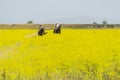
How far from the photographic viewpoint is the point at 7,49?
996 inches

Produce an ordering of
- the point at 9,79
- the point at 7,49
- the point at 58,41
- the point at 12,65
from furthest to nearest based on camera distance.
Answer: the point at 58,41 < the point at 7,49 < the point at 12,65 < the point at 9,79

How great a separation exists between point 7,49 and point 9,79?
9349mm

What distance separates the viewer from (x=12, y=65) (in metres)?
18.0

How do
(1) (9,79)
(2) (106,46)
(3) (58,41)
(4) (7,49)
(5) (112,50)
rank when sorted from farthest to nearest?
(3) (58,41) → (4) (7,49) → (2) (106,46) → (5) (112,50) → (1) (9,79)

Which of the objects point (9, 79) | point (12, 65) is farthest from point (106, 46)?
point (9, 79)

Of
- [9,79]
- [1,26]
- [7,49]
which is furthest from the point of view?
[1,26]

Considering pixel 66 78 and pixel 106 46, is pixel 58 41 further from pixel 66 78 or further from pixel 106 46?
pixel 66 78

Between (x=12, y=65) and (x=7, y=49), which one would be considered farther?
(x=7, y=49)

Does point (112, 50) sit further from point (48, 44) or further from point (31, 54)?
point (48, 44)

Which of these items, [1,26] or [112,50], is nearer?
[112,50]

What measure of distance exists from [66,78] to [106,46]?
232 inches

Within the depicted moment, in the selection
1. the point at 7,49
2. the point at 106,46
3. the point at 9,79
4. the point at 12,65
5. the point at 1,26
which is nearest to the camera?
the point at 9,79

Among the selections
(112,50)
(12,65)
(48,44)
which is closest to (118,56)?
(112,50)

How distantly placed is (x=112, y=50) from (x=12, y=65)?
5121 millimetres
